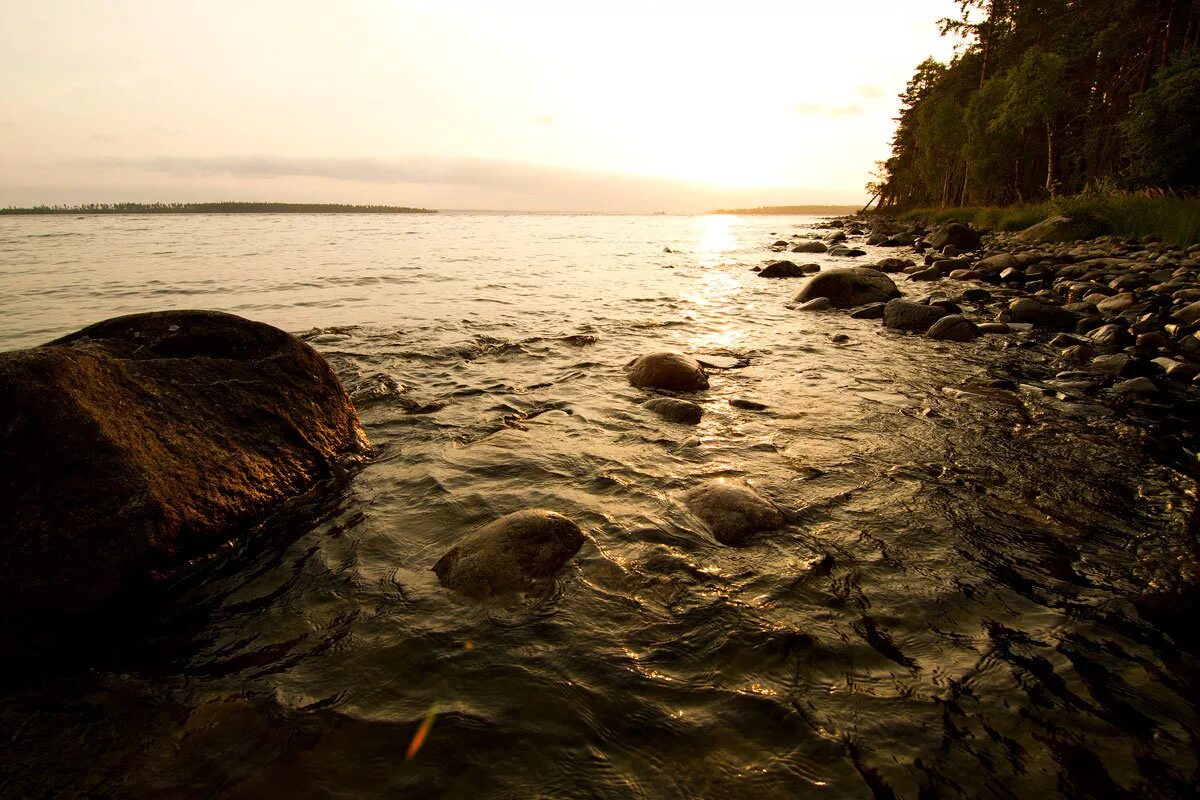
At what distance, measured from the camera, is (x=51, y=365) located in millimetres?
3268

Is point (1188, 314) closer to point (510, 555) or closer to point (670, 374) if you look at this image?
point (670, 374)

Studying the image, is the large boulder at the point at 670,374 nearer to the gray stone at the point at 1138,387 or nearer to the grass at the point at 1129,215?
the gray stone at the point at 1138,387

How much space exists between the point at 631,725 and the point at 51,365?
13.2 feet

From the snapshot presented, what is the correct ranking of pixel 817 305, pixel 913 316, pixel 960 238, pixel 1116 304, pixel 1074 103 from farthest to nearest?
pixel 1074 103 → pixel 960 238 → pixel 817 305 → pixel 913 316 → pixel 1116 304

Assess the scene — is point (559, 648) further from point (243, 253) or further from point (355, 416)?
point (243, 253)

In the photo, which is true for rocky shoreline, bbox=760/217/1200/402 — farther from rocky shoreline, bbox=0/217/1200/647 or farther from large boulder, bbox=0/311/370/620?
large boulder, bbox=0/311/370/620

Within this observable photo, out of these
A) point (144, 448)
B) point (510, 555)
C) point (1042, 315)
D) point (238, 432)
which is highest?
point (1042, 315)

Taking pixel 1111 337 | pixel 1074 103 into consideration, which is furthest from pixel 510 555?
pixel 1074 103

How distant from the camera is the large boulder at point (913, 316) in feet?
33.2

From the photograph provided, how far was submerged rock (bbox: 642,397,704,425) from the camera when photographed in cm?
585

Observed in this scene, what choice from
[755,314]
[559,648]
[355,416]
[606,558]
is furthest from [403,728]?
[755,314]

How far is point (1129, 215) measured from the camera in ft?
58.0

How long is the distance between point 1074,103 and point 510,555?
42.7 m

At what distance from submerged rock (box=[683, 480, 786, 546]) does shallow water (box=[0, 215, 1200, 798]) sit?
138 mm
